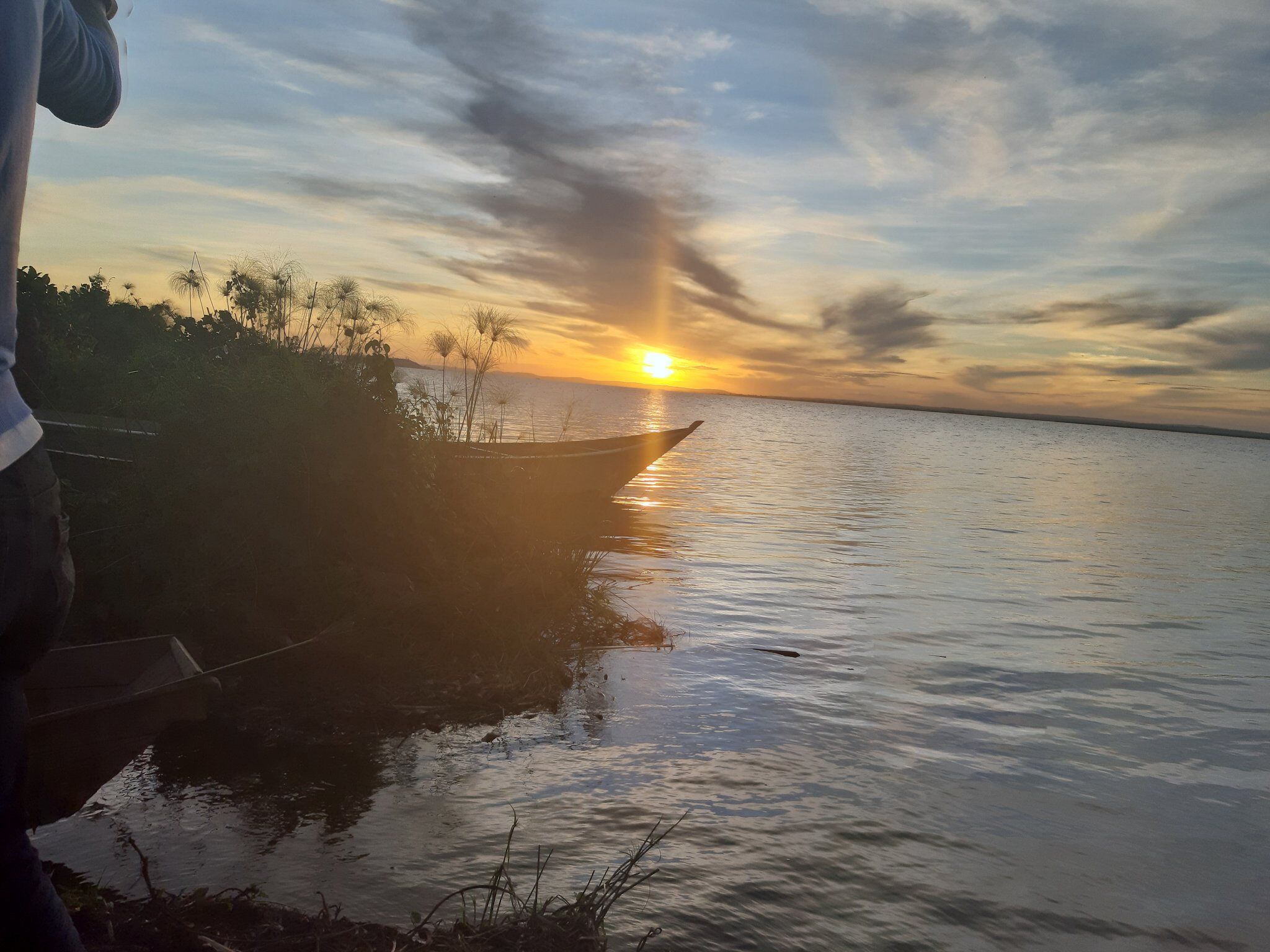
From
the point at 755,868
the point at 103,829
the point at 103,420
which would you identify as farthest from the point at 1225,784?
the point at 103,420

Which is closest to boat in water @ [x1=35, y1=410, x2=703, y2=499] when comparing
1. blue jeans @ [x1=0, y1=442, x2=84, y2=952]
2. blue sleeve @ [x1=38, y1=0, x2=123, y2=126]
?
blue sleeve @ [x1=38, y1=0, x2=123, y2=126]

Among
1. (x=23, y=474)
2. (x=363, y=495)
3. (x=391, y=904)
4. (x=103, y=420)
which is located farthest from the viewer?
(x=103, y=420)

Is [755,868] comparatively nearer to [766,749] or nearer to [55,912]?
[766,749]

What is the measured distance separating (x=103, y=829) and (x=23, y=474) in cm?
370

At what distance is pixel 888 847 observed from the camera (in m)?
5.19

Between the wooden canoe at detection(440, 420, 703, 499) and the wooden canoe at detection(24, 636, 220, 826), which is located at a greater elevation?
the wooden canoe at detection(440, 420, 703, 499)

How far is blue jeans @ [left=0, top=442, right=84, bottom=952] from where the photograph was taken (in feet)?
5.81

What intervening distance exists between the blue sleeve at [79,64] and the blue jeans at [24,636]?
85 centimetres

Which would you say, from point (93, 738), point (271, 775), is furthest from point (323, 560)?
point (93, 738)

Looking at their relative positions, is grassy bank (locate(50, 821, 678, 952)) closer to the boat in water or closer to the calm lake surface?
the calm lake surface

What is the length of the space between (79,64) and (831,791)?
18.5 feet

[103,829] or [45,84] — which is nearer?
[45,84]

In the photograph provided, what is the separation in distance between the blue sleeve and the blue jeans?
0.85m

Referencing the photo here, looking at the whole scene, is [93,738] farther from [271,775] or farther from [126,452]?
[126,452]
